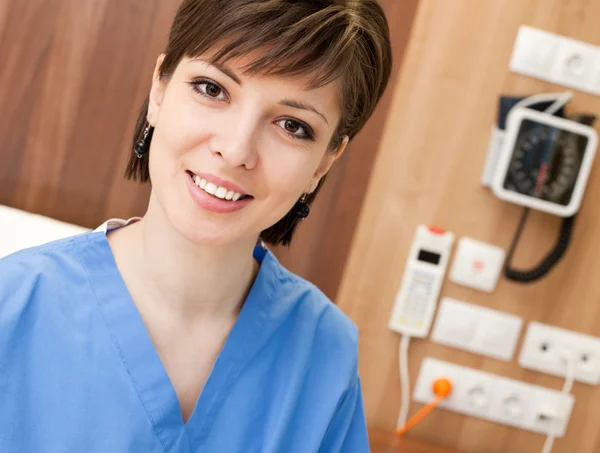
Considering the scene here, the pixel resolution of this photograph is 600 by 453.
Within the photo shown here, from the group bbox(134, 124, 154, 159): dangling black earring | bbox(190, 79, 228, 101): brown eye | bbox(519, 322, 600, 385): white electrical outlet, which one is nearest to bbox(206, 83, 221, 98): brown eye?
bbox(190, 79, 228, 101): brown eye

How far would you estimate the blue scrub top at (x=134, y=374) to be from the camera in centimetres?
99

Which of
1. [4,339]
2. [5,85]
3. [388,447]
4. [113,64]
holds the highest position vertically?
[113,64]

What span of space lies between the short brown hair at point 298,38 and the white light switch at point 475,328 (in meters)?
0.84

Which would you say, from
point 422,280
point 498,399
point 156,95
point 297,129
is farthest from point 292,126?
point 498,399

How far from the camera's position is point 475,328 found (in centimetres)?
180

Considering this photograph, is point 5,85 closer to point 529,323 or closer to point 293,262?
point 293,262

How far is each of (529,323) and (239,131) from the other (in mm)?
1132

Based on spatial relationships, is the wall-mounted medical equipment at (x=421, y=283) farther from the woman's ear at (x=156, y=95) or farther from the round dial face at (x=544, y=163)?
the woman's ear at (x=156, y=95)

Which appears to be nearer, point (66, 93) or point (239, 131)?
point (239, 131)

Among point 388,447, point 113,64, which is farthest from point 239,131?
point 388,447

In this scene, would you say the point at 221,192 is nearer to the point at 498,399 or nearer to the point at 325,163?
the point at 325,163

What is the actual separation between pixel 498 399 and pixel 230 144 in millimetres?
1177

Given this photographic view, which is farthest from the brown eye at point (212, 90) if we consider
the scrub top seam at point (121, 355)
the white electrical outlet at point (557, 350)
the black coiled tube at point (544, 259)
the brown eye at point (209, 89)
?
the white electrical outlet at point (557, 350)

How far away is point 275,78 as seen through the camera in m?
0.98
